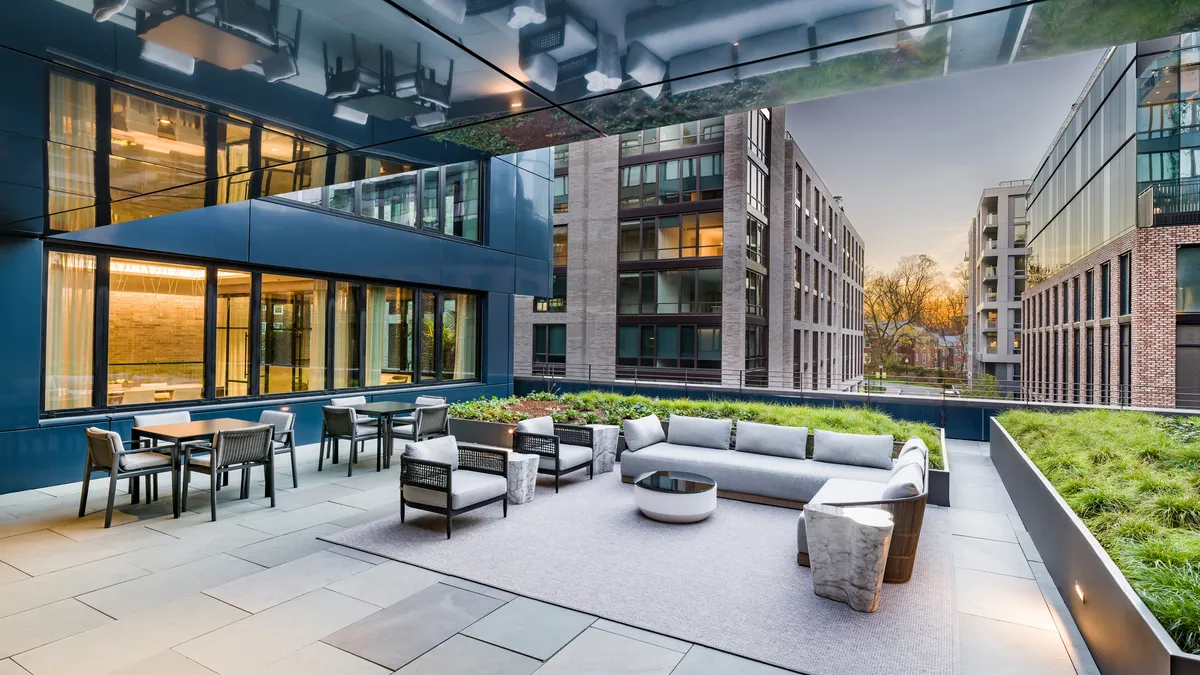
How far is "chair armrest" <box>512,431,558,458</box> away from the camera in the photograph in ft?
26.3

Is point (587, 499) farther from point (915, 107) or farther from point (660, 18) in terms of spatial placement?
point (915, 107)

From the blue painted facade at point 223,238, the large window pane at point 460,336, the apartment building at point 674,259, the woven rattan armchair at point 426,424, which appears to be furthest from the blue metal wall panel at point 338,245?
the apartment building at point 674,259

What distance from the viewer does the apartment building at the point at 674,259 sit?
22.6 metres

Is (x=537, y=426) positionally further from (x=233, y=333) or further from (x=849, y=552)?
(x=233, y=333)

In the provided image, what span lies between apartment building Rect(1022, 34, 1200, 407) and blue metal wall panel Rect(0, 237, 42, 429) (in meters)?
17.6

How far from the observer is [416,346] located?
1380 centimetres

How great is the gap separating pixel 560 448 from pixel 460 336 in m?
7.40

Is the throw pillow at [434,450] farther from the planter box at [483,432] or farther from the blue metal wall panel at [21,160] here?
the blue metal wall panel at [21,160]

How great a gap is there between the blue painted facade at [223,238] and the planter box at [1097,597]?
4591mm

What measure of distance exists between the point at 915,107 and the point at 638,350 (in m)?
24.3

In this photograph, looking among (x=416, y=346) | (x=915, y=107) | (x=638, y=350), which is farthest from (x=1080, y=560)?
(x=915, y=107)

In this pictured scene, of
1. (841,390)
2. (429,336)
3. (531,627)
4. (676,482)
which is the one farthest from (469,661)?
(841,390)

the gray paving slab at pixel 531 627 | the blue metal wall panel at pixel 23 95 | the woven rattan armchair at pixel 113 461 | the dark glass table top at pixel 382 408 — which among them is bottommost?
the gray paving slab at pixel 531 627

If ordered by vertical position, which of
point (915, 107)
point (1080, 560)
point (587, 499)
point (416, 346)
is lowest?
point (587, 499)
